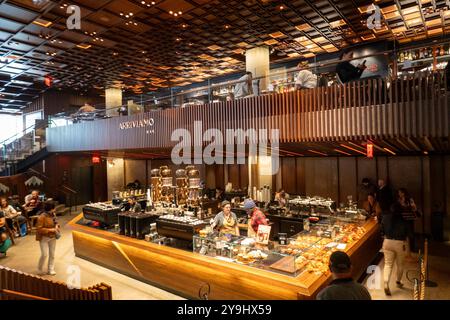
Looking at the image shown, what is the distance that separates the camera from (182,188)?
6473 millimetres

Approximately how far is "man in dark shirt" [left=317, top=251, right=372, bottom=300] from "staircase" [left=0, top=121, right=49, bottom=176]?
1488 centimetres

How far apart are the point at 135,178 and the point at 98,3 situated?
38.1ft

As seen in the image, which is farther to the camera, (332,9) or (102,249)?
(332,9)

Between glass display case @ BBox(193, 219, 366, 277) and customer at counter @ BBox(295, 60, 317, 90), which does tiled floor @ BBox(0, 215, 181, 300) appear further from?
customer at counter @ BBox(295, 60, 317, 90)

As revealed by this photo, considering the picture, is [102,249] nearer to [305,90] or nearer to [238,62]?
[305,90]

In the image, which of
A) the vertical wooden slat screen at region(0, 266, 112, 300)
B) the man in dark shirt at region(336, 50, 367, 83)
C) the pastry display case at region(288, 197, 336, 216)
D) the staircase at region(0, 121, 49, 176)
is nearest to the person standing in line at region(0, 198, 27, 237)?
the staircase at region(0, 121, 49, 176)

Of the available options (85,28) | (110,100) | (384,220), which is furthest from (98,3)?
(110,100)

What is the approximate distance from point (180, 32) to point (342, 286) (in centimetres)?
881

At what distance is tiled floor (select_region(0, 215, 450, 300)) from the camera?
5137mm

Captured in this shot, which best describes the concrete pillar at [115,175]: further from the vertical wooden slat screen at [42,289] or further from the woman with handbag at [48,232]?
the vertical wooden slat screen at [42,289]

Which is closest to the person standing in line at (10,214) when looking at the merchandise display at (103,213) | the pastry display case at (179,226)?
the merchandise display at (103,213)

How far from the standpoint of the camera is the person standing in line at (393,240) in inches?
200

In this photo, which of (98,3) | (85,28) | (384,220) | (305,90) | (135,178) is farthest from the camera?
(135,178)
